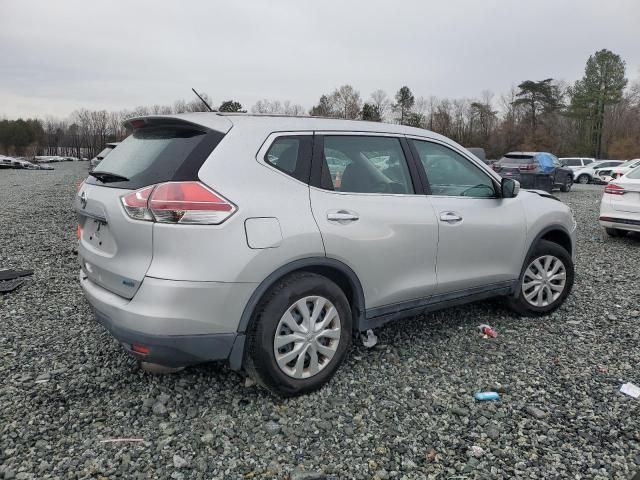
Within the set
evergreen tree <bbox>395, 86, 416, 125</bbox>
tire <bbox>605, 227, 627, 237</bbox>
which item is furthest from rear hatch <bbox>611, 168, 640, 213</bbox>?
evergreen tree <bbox>395, 86, 416, 125</bbox>

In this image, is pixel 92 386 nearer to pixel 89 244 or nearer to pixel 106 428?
pixel 106 428

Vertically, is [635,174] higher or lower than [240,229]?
higher

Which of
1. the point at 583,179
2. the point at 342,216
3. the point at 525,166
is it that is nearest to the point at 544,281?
the point at 342,216

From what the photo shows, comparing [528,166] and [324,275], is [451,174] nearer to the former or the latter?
[324,275]

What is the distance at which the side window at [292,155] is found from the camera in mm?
2869

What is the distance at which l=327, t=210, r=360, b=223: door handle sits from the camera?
2.94 m

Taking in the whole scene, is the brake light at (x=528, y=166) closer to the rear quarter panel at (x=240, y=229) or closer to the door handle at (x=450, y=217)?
the door handle at (x=450, y=217)

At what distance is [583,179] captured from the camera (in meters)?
29.2

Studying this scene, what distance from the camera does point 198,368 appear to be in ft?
11.1

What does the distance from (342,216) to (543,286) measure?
8.00ft

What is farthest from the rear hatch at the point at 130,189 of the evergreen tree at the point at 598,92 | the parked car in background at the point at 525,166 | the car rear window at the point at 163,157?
the evergreen tree at the point at 598,92

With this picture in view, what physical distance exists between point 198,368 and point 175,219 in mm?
1329

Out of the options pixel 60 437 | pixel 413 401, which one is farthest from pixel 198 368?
pixel 413 401

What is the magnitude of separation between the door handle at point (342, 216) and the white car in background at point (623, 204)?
264 inches
